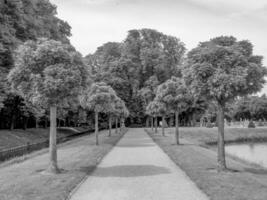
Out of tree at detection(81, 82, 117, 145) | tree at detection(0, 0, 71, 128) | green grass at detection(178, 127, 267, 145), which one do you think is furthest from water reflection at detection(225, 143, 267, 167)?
tree at detection(0, 0, 71, 128)

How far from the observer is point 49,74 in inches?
463

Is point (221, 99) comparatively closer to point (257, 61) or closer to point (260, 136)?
point (257, 61)

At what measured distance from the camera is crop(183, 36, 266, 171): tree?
1203cm

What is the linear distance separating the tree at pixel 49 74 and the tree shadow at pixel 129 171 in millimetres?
1709

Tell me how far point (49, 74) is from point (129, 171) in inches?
177

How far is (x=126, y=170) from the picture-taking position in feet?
42.4

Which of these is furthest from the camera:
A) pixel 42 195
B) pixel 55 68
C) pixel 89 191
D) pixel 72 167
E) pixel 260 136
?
pixel 260 136

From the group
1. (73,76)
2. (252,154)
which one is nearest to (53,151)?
(73,76)

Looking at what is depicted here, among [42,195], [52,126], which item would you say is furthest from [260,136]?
[42,195]

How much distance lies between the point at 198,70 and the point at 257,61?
2.32 meters

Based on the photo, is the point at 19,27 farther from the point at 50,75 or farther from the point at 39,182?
the point at 39,182

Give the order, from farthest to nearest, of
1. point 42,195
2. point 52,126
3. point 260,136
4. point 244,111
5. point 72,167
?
point 244,111
point 260,136
point 72,167
point 52,126
point 42,195

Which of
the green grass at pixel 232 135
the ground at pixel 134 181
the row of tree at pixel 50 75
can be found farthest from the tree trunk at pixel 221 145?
the green grass at pixel 232 135

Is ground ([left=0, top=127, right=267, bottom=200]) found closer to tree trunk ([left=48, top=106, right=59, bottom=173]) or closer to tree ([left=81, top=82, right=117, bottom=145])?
tree trunk ([left=48, top=106, right=59, bottom=173])
